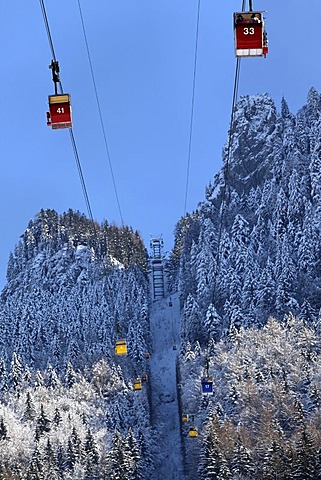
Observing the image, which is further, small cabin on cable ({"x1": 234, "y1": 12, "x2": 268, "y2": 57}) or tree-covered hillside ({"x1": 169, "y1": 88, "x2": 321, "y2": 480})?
tree-covered hillside ({"x1": 169, "y1": 88, "x2": 321, "y2": 480})

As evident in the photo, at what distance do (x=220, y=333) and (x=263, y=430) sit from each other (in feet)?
162

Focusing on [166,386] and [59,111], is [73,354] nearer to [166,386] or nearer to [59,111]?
[166,386]

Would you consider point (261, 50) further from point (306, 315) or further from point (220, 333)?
point (220, 333)

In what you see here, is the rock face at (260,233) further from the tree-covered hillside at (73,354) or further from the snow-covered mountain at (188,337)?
the tree-covered hillside at (73,354)

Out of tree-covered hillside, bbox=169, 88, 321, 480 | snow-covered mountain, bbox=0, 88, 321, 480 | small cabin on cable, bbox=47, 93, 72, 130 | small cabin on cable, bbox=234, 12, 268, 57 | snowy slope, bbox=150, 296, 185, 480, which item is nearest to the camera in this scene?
small cabin on cable, bbox=234, 12, 268, 57

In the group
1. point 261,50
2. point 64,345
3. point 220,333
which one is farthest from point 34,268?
point 261,50

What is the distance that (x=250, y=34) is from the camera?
2322cm

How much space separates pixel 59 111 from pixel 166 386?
110 m

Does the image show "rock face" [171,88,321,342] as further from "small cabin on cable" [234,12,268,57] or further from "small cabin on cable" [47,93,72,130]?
"small cabin on cable" [234,12,268,57]

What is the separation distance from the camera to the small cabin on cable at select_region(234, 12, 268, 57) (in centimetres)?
2295

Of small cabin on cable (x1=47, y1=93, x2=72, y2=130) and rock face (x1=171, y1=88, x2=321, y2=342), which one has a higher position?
rock face (x1=171, y1=88, x2=321, y2=342)

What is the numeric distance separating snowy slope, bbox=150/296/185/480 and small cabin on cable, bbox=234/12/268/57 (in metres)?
82.8

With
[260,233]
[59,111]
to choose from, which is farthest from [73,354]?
[59,111]

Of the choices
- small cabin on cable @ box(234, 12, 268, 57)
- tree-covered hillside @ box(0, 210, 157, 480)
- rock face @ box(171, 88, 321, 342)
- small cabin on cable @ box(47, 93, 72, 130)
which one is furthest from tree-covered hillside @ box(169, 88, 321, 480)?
small cabin on cable @ box(234, 12, 268, 57)
